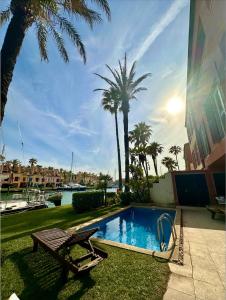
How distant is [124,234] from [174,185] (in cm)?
929

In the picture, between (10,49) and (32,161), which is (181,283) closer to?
(10,49)

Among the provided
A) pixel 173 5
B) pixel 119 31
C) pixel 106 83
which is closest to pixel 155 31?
pixel 173 5

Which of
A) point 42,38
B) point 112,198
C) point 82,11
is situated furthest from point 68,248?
point 112,198

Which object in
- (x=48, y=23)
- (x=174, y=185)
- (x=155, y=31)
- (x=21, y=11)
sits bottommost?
(x=174, y=185)

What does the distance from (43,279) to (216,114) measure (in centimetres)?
1114

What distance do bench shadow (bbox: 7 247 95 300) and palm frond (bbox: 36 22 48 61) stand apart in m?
9.73

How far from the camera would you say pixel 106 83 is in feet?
74.5

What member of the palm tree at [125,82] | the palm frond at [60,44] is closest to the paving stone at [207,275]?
the palm frond at [60,44]

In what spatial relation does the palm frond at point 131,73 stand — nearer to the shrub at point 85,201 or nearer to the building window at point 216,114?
the building window at point 216,114

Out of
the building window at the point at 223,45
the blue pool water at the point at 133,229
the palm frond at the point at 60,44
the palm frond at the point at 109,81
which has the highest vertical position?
the palm frond at the point at 109,81

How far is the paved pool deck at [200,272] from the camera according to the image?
346cm

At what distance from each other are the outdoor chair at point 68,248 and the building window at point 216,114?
28.0ft

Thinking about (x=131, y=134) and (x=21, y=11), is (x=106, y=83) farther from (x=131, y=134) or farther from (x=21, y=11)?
(x=21, y=11)

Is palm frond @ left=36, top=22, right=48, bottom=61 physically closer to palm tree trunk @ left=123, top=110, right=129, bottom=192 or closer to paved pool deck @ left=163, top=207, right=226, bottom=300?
paved pool deck @ left=163, top=207, right=226, bottom=300
